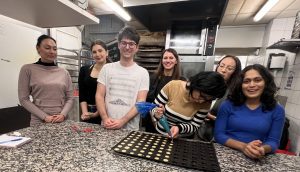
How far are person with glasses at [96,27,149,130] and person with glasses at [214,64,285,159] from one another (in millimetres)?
489

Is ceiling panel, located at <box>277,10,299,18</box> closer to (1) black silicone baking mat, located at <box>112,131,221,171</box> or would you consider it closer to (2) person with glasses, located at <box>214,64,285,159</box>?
(2) person with glasses, located at <box>214,64,285,159</box>

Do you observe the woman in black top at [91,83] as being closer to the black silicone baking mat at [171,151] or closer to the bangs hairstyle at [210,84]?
the black silicone baking mat at [171,151]

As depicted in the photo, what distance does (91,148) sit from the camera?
2.34 ft

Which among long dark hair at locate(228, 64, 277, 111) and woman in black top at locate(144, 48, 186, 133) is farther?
woman in black top at locate(144, 48, 186, 133)

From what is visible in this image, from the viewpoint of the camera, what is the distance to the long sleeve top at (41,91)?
Answer: 119cm

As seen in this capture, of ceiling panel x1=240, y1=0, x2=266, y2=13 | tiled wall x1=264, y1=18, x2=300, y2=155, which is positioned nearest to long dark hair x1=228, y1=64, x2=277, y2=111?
tiled wall x1=264, y1=18, x2=300, y2=155

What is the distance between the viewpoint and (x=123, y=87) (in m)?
1.10

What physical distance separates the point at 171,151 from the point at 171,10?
1.31 m

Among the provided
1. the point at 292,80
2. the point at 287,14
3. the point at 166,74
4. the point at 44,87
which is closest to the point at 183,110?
the point at 166,74

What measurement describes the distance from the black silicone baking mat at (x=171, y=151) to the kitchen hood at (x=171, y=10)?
1067 millimetres

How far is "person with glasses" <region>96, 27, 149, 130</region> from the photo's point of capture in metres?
1.08

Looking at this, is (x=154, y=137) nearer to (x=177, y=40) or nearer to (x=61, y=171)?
(x=61, y=171)

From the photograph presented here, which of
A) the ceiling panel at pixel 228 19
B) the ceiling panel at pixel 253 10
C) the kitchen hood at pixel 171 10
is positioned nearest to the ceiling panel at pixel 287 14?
the ceiling panel at pixel 253 10

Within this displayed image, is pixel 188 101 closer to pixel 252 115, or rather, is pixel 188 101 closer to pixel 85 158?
pixel 252 115
